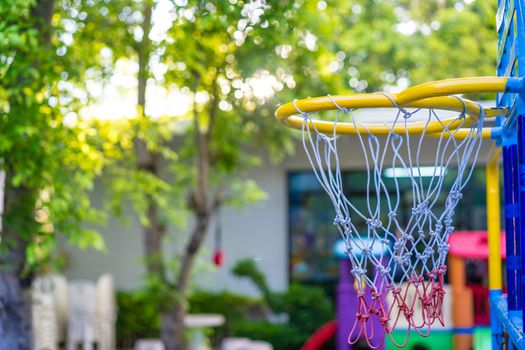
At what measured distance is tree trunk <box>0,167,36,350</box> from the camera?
5.98m

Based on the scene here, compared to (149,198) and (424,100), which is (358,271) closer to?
(424,100)

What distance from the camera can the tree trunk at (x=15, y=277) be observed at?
5.98 meters

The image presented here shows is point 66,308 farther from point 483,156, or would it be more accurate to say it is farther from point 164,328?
point 483,156

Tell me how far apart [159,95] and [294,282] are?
14.8 feet

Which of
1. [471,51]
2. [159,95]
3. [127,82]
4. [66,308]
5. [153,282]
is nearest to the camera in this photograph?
[153,282]

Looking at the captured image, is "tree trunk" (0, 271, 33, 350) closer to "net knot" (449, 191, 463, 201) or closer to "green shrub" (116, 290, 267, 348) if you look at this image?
"net knot" (449, 191, 463, 201)

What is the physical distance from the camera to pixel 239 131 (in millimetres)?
9328

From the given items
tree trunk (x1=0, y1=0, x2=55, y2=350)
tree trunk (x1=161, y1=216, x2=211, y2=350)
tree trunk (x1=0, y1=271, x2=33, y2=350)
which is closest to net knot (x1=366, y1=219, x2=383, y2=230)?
tree trunk (x1=0, y1=0, x2=55, y2=350)

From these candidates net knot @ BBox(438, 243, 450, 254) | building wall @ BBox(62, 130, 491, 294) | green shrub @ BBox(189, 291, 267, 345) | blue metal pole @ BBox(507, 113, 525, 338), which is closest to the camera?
blue metal pole @ BBox(507, 113, 525, 338)

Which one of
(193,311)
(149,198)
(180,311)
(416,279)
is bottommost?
(193,311)

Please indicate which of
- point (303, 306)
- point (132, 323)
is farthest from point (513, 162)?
point (132, 323)

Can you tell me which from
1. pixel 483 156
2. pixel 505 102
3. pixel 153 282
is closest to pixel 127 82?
pixel 153 282

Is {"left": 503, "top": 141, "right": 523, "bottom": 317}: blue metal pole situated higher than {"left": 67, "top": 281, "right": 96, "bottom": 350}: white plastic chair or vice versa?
{"left": 503, "top": 141, "right": 523, "bottom": 317}: blue metal pole

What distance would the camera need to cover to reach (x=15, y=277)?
20.0 ft
